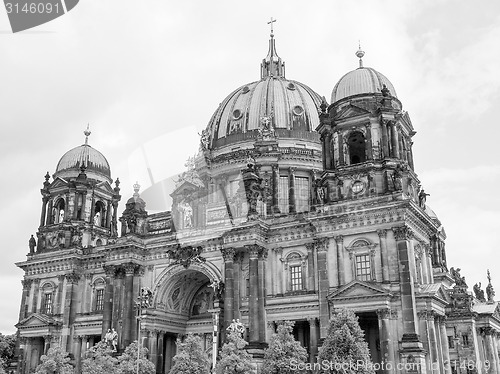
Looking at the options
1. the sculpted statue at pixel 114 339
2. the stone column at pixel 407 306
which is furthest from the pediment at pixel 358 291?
the sculpted statue at pixel 114 339

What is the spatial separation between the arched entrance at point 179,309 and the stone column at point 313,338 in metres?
9.96

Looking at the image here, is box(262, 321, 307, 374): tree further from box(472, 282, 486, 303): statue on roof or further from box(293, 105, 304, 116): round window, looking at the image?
box(472, 282, 486, 303): statue on roof

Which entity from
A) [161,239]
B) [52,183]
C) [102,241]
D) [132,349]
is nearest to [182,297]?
[161,239]

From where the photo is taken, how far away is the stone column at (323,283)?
44.5 meters

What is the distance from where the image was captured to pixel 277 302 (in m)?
48.2

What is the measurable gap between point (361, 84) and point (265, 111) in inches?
715

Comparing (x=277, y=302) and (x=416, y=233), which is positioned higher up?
(x=416, y=233)

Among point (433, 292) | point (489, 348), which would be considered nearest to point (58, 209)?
point (433, 292)

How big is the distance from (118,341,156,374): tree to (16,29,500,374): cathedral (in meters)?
3.35

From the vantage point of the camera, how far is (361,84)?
165 ft

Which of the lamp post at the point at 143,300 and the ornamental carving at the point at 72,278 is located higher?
the ornamental carving at the point at 72,278

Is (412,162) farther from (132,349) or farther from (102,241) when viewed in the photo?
(102,241)

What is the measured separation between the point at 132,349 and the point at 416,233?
25.1 metres

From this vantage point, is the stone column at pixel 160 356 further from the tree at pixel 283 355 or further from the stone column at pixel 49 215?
the stone column at pixel 49 215
